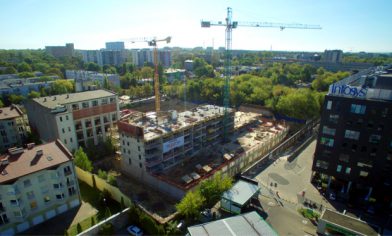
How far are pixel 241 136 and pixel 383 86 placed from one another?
1446 inches

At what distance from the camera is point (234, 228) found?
2962 centimetres

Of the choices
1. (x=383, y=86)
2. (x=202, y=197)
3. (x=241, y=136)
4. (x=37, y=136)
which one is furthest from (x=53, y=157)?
(x=383, y=86)

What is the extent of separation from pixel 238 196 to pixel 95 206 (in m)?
24.3

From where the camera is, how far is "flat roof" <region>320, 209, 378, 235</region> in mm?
32375

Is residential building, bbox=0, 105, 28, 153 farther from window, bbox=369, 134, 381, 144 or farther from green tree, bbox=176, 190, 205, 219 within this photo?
window, bbox=369, 134, 381, 144

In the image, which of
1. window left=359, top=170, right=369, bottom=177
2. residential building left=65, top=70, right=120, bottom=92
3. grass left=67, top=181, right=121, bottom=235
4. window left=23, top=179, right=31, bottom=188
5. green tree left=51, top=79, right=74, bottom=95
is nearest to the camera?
window left=23, top=179, right=31, bottom=188

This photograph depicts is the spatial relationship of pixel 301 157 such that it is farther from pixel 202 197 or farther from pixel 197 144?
pixel 202 197

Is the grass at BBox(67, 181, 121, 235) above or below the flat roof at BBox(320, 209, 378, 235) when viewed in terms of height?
below

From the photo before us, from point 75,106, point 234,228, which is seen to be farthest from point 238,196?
point 75,106

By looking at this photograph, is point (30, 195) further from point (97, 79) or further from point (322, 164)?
point (97, 79)

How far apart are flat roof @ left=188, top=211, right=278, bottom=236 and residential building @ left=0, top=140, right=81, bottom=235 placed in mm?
22652

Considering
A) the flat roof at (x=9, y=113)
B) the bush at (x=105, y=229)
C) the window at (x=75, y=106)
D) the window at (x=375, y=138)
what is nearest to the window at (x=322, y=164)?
the window at (x=375, y=138)

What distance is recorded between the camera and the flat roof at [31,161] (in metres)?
34.3

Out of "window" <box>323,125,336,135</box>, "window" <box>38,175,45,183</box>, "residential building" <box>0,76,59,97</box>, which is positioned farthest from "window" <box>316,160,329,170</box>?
"residential building" <box>0,76,59,97</box>
